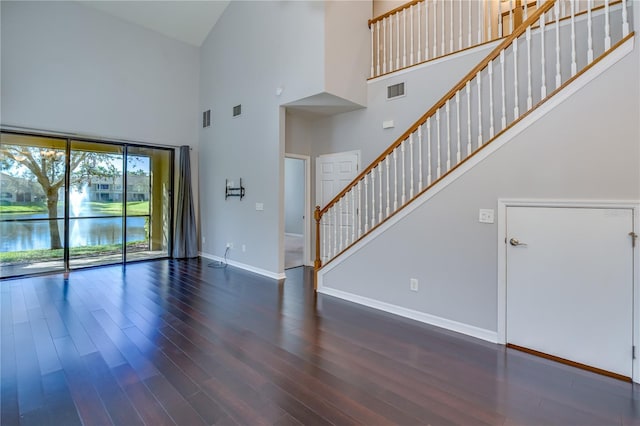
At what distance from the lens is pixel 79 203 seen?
561 cm

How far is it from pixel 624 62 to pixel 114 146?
726 cm

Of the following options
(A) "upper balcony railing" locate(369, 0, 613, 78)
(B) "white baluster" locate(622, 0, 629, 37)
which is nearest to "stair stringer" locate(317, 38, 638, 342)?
(B) "white baluster" locate(622, 0, 629, 37)

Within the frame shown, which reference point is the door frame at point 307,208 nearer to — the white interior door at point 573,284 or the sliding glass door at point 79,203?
the sliding glass door at point 79,203

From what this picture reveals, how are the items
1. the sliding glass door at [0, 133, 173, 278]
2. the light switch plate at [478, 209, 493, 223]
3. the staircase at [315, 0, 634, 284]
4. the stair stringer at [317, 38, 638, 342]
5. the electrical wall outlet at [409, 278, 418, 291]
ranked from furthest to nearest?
1. the sliding glass door at [0, 133, 173, 278]
2. the electrical wall outlet at [409, 278, 418, 291]
3. the light switch plate at [478, 209, 493, 223]
4. the staircase at [315, 0, 634, 284]
5. the stair stringer at [317, 38, 638, 342]

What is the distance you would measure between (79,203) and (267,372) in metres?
5.30

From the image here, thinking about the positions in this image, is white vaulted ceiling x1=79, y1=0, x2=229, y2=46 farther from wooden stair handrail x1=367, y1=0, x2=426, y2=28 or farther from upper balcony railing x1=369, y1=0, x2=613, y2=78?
upper balcony railing x1=369, y1=0, x2=613, y2=78

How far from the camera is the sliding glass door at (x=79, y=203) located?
500cm

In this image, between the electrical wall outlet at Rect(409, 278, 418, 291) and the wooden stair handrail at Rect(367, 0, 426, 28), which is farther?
the wooden stair handrail at Rect(367, 0, 426, 28)

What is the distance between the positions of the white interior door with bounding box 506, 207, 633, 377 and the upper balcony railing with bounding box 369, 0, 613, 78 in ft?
8.78

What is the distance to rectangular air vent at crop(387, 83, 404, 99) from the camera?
4675 mm

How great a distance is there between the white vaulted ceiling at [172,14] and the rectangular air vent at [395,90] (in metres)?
3.87

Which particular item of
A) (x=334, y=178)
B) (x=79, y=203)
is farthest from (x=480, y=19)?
(x=79, y=203)

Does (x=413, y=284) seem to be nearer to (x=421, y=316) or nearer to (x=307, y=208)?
(x=421, y=316)

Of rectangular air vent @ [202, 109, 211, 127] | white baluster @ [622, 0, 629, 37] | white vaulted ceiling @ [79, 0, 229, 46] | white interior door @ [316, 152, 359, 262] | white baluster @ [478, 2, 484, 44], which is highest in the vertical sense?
white vaulted ceiling @ [79, 0, 229, 46]
